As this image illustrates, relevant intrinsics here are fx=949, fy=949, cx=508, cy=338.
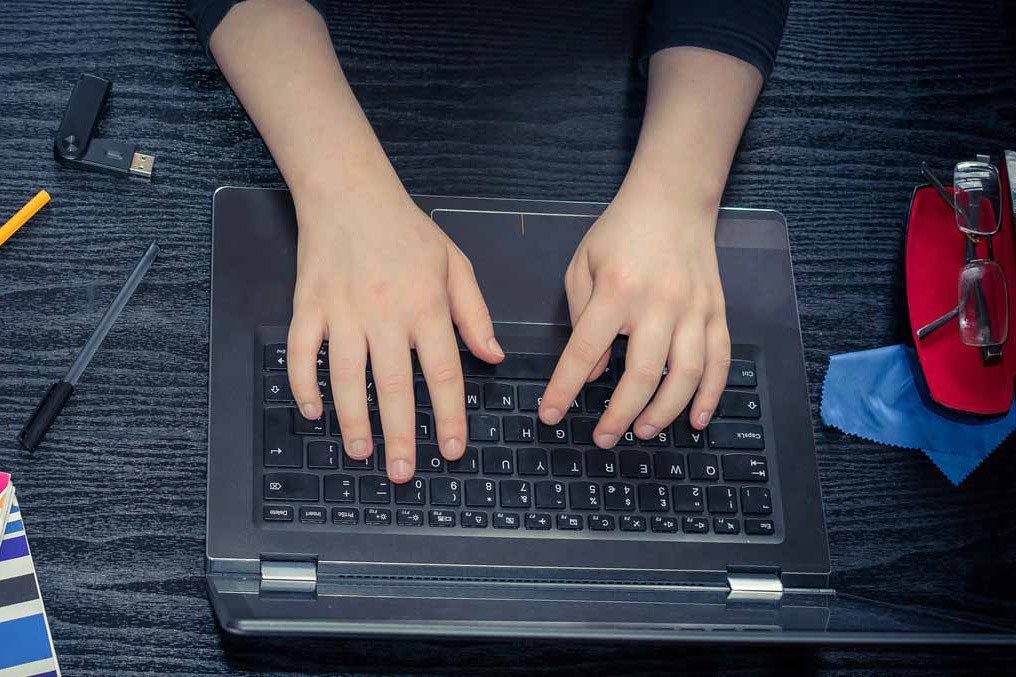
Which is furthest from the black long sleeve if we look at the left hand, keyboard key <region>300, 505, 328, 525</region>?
keyboard key <region>300, 505, 328, 525</region>

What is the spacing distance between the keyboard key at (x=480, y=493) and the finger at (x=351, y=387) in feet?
0.23

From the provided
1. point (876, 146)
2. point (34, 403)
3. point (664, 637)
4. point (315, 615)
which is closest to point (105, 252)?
point (34, 403)

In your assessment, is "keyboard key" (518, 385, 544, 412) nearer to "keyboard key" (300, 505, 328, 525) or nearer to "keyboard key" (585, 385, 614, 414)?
"keyboard key" (585, 385, 614, 414)

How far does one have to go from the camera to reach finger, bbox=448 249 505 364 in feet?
2.12

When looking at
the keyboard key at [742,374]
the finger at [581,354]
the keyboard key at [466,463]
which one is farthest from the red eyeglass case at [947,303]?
the keyboard key at [466,463]

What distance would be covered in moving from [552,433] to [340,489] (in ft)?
0.48

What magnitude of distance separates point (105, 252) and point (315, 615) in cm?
31

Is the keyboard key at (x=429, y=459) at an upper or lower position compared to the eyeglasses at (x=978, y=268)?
lower

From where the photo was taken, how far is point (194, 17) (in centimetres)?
72

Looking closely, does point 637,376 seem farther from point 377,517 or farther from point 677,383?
point 377,517

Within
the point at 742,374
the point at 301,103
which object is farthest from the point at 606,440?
the point at 301,103

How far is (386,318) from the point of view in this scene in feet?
2.15

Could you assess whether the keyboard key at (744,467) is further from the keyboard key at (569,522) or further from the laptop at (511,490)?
the keyboard key at (569,522)

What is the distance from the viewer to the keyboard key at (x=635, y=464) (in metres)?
0.64
